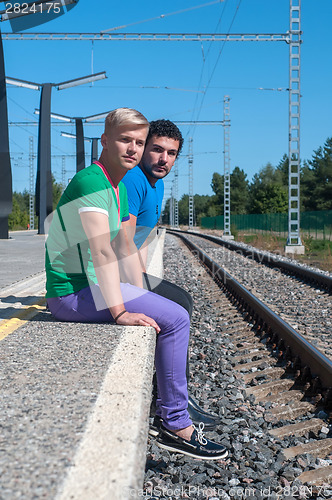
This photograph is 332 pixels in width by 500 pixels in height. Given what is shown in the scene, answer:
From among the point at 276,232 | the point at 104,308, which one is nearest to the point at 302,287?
the point at 104,308

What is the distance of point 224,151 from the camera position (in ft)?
111

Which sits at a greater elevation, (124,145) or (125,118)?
(125,118)

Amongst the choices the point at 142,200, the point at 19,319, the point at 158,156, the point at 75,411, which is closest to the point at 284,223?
the point at 19,319

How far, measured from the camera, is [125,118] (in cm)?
283

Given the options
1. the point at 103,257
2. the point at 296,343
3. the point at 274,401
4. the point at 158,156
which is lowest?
the point at 274,401

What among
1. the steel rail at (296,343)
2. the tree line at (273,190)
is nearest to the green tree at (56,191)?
the tree line at (273,190)

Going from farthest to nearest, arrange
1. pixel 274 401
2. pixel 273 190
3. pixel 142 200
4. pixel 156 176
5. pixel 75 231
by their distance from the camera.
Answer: pixel 273 190 < pixel 274 401 < pixel 142 200 < pixel 156 176 < pixel 75 231

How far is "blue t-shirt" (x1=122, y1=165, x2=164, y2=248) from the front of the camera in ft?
10.8

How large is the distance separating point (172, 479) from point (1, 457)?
1262 mm

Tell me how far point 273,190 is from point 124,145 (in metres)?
94.9

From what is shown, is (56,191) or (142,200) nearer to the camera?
(142,200)

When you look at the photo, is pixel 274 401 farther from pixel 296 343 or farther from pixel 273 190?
pixel 273 190

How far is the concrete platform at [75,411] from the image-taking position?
4.88ft

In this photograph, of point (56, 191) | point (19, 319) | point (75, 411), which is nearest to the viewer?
point (75, 411)
